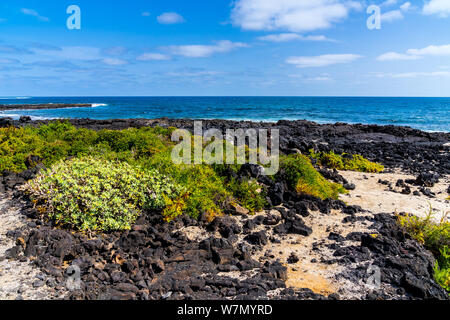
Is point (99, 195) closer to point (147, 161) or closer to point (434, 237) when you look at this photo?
point (147, 161)

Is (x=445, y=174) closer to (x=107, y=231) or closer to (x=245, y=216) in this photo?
(x=245, y=216)

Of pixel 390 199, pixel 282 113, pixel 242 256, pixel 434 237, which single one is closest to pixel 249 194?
pixel 242 256

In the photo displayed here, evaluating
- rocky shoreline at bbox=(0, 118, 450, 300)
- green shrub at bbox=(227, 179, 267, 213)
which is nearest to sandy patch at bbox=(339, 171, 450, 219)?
rocky shoreline at bbox=(0, 118, 450, 300)

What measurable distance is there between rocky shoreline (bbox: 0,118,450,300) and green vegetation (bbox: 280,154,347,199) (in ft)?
2.08

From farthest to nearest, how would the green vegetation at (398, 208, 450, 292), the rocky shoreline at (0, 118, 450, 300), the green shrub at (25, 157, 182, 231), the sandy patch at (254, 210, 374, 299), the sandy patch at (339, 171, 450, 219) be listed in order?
1. the sandy patch at (339, 171, 450, 219)
2. the green shrub at (25, 157, 182, 231)
3. the green vegetation at (398, 208, 450, 292)
4. the sandy patch at (254, 210, 374, 299)
5. the rocky shoreline at (0, 118, 450, 300)

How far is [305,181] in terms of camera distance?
9.77 m

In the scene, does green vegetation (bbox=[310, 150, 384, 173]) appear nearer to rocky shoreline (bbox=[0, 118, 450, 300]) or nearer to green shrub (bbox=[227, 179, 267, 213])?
rocky shoreline (bbox=[0, 118, 450, 300])

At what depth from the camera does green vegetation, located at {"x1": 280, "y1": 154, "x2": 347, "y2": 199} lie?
955cm

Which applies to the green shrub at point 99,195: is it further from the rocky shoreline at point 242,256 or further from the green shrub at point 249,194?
the green shrub at point 249,194

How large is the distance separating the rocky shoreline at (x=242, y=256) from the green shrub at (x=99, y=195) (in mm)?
294

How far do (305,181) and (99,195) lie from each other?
19.8 ft

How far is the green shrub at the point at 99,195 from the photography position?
6.74 m

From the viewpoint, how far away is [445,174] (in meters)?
14.1
